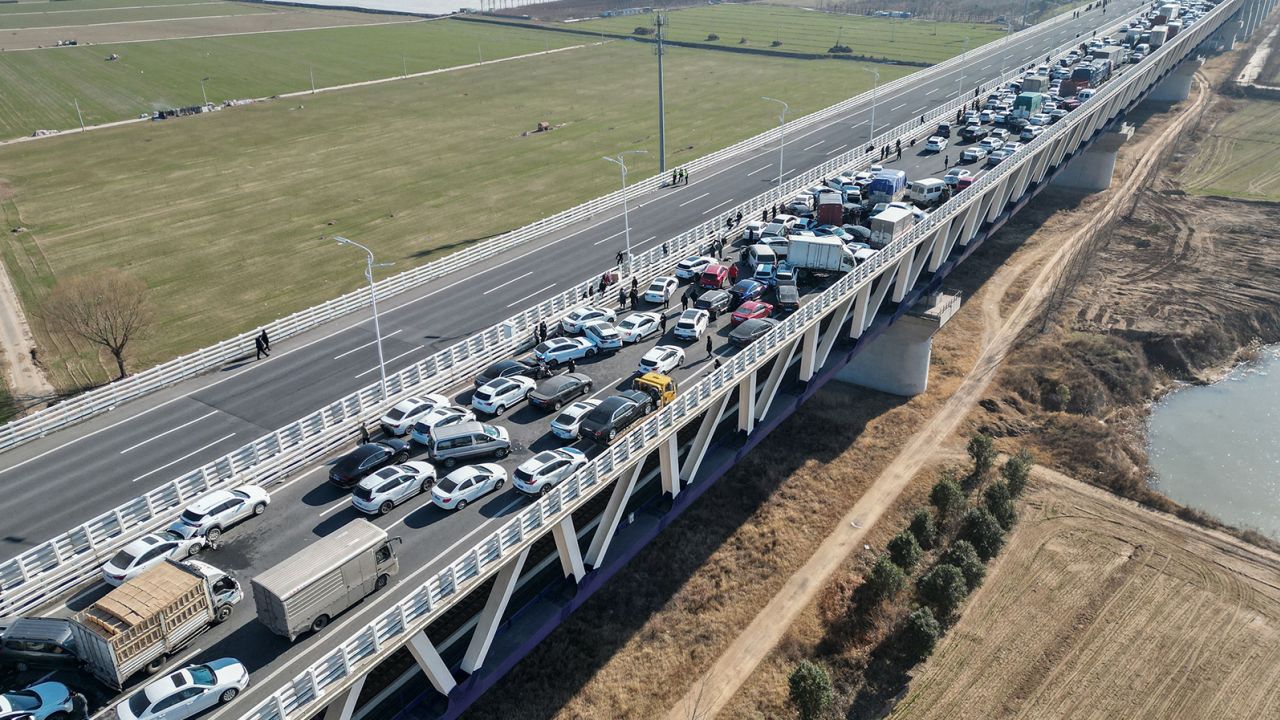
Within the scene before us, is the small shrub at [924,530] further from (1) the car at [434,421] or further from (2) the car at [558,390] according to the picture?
(1) the car at [434,421]

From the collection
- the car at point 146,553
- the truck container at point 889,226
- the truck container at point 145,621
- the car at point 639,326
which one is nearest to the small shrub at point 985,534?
the truck container at point 889,226

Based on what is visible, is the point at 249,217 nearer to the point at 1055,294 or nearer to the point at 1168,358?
the point at 1055,294

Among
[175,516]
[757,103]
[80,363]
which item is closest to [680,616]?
[175,516]

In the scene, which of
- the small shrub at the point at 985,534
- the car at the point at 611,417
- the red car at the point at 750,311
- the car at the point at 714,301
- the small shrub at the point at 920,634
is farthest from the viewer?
the car at the point at 714,301

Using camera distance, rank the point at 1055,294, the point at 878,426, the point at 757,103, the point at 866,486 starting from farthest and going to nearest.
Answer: the point at 757,103, the point at 1055,294, the point at 878,426, the point at 866,486

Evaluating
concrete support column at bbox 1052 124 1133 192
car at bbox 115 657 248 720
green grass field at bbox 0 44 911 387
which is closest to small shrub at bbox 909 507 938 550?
car at bbox 115 657 248 720

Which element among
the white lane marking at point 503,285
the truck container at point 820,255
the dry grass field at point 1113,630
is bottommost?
the dry grass field at point 1113,630

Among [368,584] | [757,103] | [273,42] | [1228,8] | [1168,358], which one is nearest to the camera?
[368,584]

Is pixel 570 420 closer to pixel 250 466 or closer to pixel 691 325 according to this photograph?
pixel 691 325
